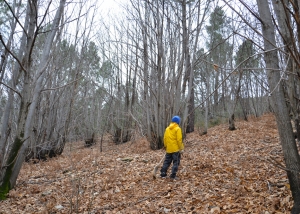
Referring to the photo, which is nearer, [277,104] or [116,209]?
[277,104]

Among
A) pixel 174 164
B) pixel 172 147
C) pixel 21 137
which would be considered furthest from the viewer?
pixel 172 147

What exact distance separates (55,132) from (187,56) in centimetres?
668

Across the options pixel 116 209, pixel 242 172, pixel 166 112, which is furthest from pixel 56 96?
pixel 242 172

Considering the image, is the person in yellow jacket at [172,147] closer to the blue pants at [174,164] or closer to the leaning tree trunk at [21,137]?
the blue pants at [174,164]

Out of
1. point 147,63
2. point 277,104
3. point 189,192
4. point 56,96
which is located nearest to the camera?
point 277,104

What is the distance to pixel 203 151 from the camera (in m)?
7.60

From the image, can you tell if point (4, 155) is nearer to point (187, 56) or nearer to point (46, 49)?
point (46, 49)

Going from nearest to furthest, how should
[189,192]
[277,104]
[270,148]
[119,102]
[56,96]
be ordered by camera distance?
[277,104], [189,192], [270,148], [56,96], [119,102]

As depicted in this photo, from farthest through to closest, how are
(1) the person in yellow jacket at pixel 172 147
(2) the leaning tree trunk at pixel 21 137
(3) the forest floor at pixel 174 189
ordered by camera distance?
1. (1) the person in yellow jacket at pixel 172 147
2. (2) the leaning tree trunk at pixel 21 137
3. (3) the forest floor at pixel 174 189

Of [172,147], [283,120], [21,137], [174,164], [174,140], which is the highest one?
[283,120]

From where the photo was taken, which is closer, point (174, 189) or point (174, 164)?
point (174, 189)

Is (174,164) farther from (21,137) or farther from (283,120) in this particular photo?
(21,137)

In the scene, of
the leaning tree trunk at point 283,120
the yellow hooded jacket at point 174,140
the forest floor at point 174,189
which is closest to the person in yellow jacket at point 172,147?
the yellow hooded jacket at point 174,140

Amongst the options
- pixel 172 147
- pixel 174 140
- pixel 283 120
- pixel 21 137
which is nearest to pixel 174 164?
pixel 172 147
